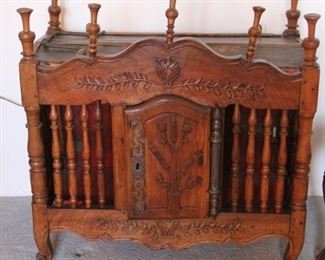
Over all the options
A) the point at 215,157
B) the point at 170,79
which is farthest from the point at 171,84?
the point at 215,157

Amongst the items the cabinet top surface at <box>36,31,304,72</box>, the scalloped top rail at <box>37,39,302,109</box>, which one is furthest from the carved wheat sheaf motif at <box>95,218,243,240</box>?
the cabinet top surface at <box>36,31,304,72</box>

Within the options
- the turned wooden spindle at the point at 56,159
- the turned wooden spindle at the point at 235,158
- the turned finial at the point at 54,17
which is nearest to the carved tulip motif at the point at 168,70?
the turned wooden spindle at the point at 235,158

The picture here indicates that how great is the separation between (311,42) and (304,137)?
29 centimetres

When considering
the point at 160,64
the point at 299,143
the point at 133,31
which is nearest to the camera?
the point at 160,64

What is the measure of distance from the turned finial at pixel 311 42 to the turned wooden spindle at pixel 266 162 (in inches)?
7.2

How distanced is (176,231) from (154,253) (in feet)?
0.74

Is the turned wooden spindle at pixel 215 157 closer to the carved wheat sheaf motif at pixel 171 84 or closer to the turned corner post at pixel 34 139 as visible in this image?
the carved wheat sheaf motif at pixel 171 84

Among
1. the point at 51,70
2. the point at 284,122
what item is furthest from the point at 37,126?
the point at 284,122

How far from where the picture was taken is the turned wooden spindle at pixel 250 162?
5.31ft

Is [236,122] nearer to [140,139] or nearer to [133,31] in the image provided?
[140,139]

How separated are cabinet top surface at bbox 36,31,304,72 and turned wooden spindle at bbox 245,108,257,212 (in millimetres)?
179

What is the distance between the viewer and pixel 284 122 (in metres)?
1.62

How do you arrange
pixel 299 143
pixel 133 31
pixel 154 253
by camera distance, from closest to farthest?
pixel 299 143 → pixel 154 253 → pixel 133 31

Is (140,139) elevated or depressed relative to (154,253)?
elevated
